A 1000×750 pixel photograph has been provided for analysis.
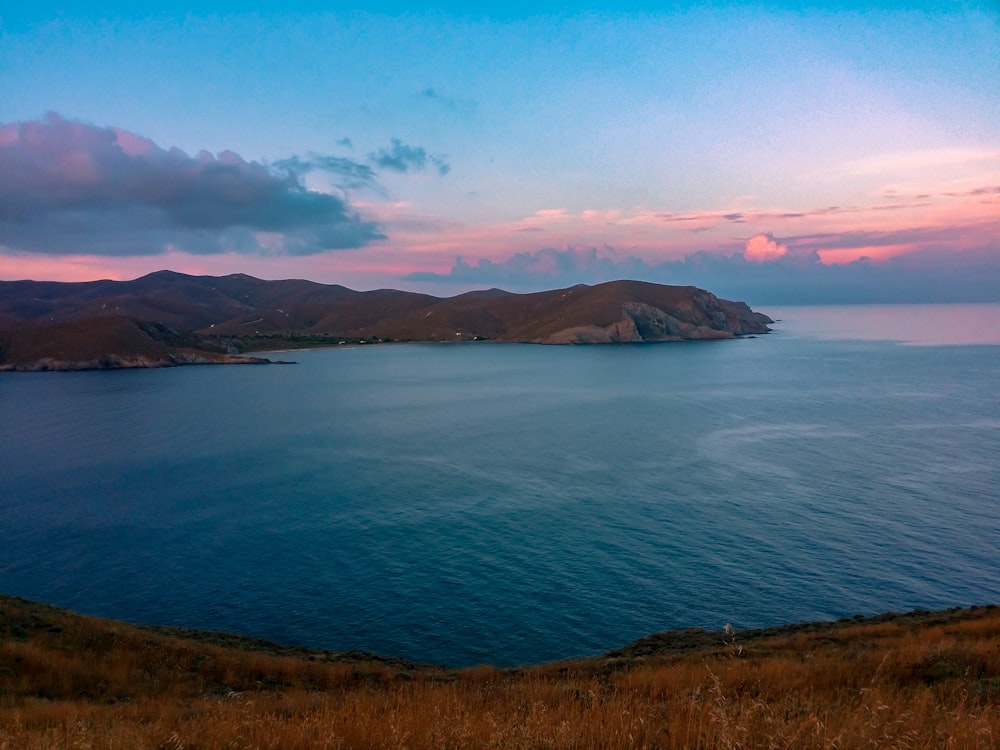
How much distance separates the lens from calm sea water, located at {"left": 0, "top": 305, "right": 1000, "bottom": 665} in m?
27.8

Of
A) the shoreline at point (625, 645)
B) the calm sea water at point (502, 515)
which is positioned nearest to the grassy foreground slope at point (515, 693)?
the shoreline at point (625, 645)

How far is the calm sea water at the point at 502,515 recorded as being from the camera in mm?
27844

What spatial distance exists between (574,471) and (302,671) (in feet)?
118

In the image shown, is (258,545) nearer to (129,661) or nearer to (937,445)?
(129,661)

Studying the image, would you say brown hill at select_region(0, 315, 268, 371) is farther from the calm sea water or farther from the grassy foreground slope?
the grassy foreground slope

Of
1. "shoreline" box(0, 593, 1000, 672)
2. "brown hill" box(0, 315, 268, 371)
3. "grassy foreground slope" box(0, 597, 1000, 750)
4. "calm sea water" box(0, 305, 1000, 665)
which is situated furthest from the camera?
"brown hill" box(0, 315, 268, 371)

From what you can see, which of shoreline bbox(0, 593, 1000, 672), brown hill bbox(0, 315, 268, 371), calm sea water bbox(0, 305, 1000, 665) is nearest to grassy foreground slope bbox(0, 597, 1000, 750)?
shoreline bbox(0, 593, 1000, 672)

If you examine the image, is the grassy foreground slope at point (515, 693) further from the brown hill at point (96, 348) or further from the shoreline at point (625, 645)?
the brown hill at point (96, 348)

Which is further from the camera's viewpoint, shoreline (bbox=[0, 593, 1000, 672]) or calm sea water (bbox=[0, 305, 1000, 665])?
calm sea water (bbox=[0, 305, 1000, 665])

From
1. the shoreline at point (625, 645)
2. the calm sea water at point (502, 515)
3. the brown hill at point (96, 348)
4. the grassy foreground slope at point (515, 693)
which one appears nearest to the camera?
Result: the grassy foreground slope at point (515, 693)

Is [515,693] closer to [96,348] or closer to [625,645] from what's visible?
[625,645]

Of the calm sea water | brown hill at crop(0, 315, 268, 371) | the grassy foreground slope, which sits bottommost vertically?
Answer: the calm sea water

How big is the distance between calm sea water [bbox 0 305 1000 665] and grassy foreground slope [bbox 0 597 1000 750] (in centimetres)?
469

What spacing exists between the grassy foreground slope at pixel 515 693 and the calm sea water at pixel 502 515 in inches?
185
